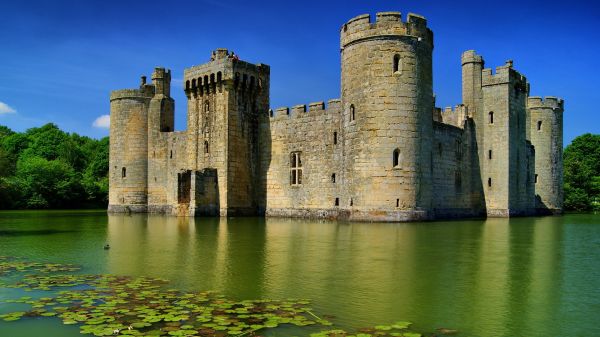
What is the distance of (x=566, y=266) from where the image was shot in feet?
40.5

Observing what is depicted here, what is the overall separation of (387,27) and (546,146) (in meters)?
19.6

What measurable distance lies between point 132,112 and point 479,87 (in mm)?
24096

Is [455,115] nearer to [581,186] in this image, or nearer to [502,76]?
[502,76]

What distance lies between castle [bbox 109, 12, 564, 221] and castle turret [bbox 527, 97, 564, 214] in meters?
0.08

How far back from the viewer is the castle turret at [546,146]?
40.3m

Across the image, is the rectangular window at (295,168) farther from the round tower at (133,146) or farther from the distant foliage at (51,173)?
the distant foliage at (51,173)

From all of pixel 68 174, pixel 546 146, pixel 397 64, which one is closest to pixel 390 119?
pixel 397 64

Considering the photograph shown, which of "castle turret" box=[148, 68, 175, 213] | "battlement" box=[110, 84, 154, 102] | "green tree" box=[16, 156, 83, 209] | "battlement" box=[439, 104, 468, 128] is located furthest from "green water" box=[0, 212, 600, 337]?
"green tree" box=[16, 156, 83, 209]

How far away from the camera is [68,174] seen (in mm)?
58000

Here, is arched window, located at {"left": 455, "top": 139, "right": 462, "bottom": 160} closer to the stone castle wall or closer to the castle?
the castle

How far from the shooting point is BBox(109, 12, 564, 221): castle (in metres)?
26.9

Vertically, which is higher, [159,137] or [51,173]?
[159,137]

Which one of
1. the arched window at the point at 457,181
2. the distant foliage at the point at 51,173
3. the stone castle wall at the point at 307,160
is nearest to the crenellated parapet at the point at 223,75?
the stone castle wall at the point at 307,160

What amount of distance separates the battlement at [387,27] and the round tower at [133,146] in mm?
19062
